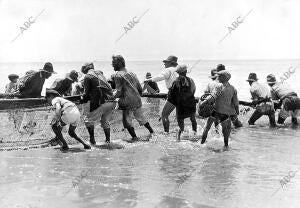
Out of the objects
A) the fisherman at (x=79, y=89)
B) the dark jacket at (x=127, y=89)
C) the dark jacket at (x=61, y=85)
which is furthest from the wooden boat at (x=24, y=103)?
the fisherman at (x=79, y=89)

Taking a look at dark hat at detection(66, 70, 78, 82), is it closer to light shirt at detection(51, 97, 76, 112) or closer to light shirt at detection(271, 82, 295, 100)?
light shirt at detection(51, 97, 76, 112)

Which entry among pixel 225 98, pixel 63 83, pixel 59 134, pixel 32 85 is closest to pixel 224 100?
pixel 225 98

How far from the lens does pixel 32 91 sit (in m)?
11.6

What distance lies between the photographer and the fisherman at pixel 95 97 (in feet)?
31.3

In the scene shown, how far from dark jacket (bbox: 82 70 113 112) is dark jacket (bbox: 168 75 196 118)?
5.00ft

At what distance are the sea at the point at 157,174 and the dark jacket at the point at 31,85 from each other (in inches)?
61.6

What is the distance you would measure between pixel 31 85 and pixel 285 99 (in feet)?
21.9

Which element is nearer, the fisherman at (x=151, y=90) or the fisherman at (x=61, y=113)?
the fisherman at (x=61, y=113)

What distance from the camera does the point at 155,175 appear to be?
7480 millimetres

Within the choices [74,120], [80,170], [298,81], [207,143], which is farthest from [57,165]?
[298,81]

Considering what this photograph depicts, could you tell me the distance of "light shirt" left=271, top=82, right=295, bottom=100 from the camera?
13.1 metres

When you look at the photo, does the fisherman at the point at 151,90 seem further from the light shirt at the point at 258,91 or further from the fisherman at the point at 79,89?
the light shirt at the point at 258,91

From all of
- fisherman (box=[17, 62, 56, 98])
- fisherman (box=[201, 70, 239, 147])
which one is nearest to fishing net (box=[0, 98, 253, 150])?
fisherman (box=[17, 62, 56, 98])

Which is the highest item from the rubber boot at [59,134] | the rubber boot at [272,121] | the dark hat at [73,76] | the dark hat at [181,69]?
the dark hat at [181,69]
